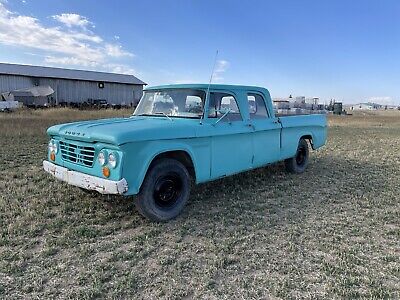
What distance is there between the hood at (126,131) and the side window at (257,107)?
58.2 inches

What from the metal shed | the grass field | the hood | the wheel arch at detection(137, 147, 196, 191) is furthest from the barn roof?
the wheel arch at detection(137, 147, 196, 191)

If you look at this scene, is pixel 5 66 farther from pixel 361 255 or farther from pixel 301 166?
pixel 361 255

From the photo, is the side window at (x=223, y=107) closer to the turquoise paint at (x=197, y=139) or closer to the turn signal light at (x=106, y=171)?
the turquoise paint at (x=197, y=139)

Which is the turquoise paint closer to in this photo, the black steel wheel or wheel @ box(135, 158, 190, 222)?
wheel @ box(135, 158, 190, 222)

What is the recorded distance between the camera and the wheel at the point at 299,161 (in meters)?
7.24

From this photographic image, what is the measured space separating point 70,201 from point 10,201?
0.89 metres

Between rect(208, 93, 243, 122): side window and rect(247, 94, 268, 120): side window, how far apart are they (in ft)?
1.40

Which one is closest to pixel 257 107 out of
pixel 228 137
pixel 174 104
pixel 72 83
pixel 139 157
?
pixel 228 137

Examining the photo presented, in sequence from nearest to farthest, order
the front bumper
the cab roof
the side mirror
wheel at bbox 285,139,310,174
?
the front bumper, the side mirror, the cab roof, wheel at bbox 285,139,310,174

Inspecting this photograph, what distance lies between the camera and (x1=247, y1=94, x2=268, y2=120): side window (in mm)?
5725

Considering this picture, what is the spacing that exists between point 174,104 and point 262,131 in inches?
66.9

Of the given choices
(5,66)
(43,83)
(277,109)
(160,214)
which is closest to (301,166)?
(277,109)

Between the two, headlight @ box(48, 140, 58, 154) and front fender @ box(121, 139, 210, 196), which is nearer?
front fender @ box(121, 139, 210, 196)

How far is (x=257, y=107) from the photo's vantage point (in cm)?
596
